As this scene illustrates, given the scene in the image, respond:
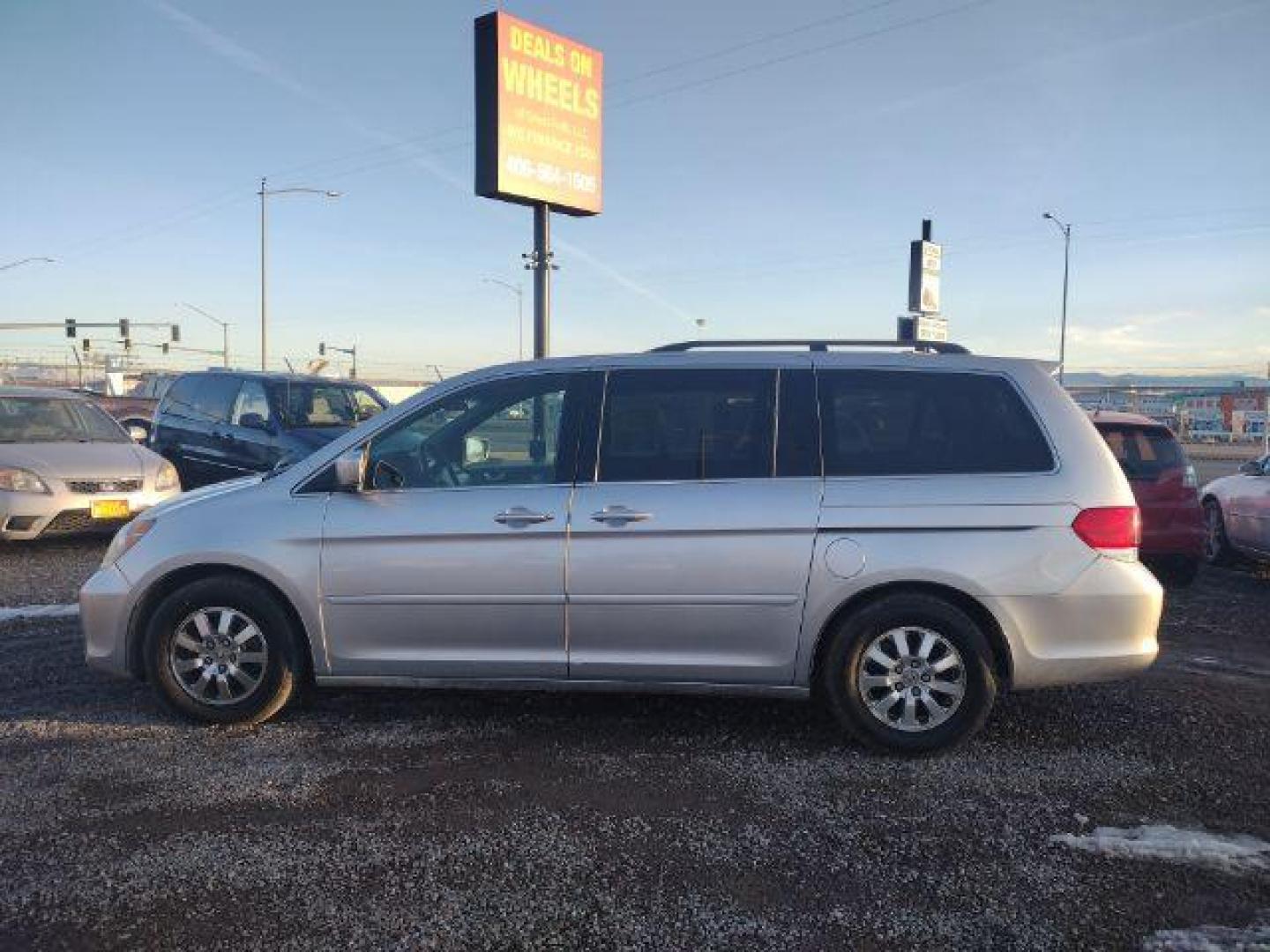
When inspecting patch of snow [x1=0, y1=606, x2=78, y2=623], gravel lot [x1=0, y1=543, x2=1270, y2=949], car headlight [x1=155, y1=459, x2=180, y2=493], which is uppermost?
car headlight [x1=155, y1=459, x2=180, y2=493]

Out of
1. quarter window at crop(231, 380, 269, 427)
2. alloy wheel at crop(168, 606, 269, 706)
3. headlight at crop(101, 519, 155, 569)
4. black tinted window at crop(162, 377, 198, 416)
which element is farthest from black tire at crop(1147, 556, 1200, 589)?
black tinted window at crop(162, 377, 198, 416)

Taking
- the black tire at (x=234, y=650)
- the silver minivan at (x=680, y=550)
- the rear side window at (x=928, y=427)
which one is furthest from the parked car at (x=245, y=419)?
the rear side window at (x=928, y=427)

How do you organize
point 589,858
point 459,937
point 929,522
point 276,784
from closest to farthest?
point 459,937, point 589,858, point 276,784, point 929,522

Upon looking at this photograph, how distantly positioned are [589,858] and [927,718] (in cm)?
170

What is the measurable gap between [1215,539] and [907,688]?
273 inches

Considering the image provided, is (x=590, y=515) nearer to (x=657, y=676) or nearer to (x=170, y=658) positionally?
(x=657, y=676)

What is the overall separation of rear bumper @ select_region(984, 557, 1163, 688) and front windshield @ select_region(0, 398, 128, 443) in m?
8.99

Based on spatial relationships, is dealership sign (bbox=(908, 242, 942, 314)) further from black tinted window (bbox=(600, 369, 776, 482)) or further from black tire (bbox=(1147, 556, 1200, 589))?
black tinted window (bbox=(600, 369, 776, 482))

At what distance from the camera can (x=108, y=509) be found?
8.53m

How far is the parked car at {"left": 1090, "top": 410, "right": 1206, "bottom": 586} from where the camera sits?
293 inches

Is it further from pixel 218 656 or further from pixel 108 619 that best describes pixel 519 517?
pixel 108 619

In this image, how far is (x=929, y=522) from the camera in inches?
154

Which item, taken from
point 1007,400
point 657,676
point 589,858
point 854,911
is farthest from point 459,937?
point 1007,400

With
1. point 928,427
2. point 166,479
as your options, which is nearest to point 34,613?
point 166,479
